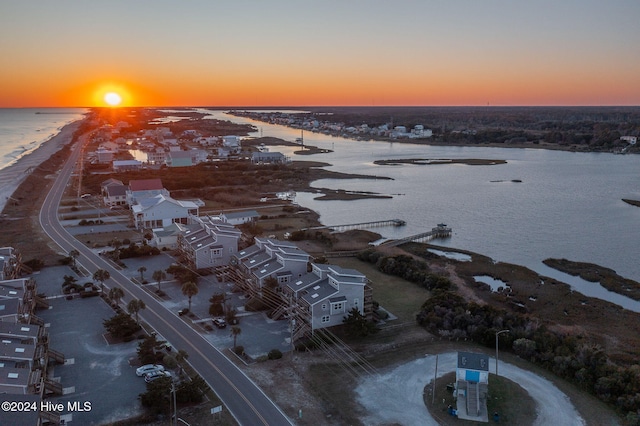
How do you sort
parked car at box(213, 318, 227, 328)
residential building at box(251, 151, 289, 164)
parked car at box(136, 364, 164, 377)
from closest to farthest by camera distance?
1. parked car at box(136, 364, 164, 377)
2. parked car at box(213, 318, 227, 328)
3. residential building at box(251, 151, 289, 164)

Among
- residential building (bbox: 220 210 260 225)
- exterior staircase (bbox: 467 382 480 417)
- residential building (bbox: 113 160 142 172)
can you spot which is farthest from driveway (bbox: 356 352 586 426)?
residential building (bbox: 113 160 142 172)

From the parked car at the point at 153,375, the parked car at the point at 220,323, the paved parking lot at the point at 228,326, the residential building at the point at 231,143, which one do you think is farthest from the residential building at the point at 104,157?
the parked car at the point at 153,375

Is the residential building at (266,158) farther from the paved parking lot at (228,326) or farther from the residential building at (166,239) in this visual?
the paved parking lot at (228,326)

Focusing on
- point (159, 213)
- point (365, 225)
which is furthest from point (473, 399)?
point (159, 213)

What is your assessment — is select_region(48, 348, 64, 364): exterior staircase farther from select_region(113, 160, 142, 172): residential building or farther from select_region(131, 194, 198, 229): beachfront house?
select_region(113, 160, 142, 172): residential building

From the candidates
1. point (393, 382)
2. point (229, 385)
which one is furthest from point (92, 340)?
point (393, 382)

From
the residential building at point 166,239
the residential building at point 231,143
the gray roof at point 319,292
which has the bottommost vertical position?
the residential building at point 166,239
